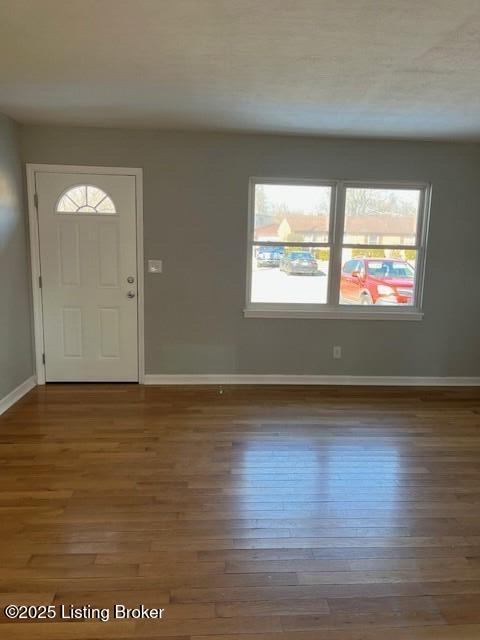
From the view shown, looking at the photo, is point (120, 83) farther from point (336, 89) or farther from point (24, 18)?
point (336, 89)

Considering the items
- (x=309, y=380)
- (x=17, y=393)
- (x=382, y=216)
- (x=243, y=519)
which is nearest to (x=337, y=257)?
(x=382, y=216)

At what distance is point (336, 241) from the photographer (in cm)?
455

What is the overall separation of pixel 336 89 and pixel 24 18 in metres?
1.89

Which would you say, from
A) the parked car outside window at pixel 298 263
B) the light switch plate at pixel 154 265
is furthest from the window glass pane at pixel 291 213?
the light switch plate at pixel 154 265

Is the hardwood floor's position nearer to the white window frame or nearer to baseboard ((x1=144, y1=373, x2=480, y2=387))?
baseboard ((x1=144, y1=373, x2=480, y2=387))

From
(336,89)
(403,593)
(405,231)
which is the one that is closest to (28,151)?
(336,89)

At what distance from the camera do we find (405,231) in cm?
462

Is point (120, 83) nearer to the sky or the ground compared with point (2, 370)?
nearer to the sky

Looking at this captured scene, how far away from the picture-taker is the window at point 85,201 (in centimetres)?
427

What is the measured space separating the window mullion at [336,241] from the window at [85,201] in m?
2.26

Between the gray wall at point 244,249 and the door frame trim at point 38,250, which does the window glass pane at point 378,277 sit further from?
the door frame trim at point 38,250

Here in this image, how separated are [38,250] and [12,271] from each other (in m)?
0.39

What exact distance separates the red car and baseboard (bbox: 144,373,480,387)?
2.78ft

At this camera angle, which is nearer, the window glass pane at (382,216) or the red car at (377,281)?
the window glass pane at (382,216)
